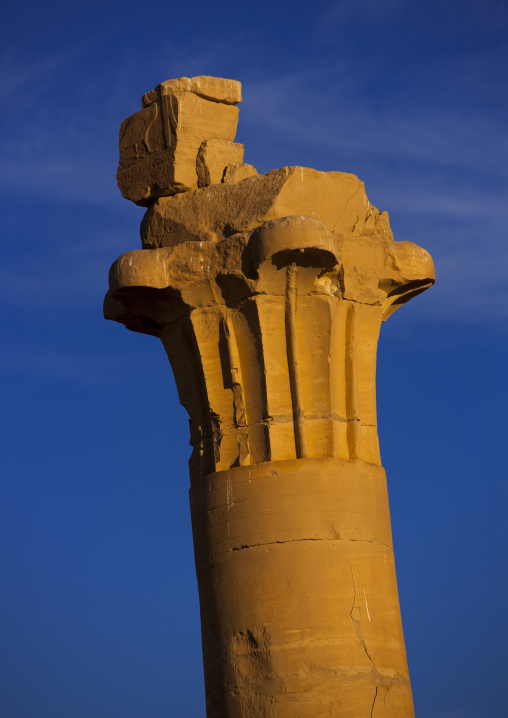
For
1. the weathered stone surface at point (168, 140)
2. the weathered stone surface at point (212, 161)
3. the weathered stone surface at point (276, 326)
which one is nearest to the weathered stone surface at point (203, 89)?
the weathered stone surface at point (168, 140)

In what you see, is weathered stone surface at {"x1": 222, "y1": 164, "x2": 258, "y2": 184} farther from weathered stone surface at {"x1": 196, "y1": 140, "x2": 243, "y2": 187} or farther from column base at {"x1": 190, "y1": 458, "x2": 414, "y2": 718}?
column base at {"x1": 190, "y1": 458, "x2": 414, "y2": 718}

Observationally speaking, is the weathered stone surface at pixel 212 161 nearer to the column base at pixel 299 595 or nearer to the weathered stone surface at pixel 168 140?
the weathered stone surface at pixel 168 140

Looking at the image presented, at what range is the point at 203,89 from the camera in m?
10.9

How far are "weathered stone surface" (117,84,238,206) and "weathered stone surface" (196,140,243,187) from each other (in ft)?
0.21

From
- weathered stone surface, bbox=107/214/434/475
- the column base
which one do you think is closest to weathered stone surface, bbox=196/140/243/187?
weathered stone surface, bbox=107/214/434/475

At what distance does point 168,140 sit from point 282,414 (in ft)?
10.2

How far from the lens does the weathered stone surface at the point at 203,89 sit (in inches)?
429

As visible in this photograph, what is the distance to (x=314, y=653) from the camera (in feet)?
28.3

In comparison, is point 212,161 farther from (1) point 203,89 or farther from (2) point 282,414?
(2) point 282,414

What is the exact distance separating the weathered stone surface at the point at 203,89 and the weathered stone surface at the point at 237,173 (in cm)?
84

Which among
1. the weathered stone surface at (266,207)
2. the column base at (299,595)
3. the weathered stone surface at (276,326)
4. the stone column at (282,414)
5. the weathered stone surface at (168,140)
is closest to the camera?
the column base at (299,595)

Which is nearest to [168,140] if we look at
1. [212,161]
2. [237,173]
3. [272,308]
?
[212,161]

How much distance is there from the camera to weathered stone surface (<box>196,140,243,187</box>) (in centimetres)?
1071

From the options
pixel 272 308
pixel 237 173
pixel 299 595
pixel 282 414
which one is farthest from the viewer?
pixel 237 173
